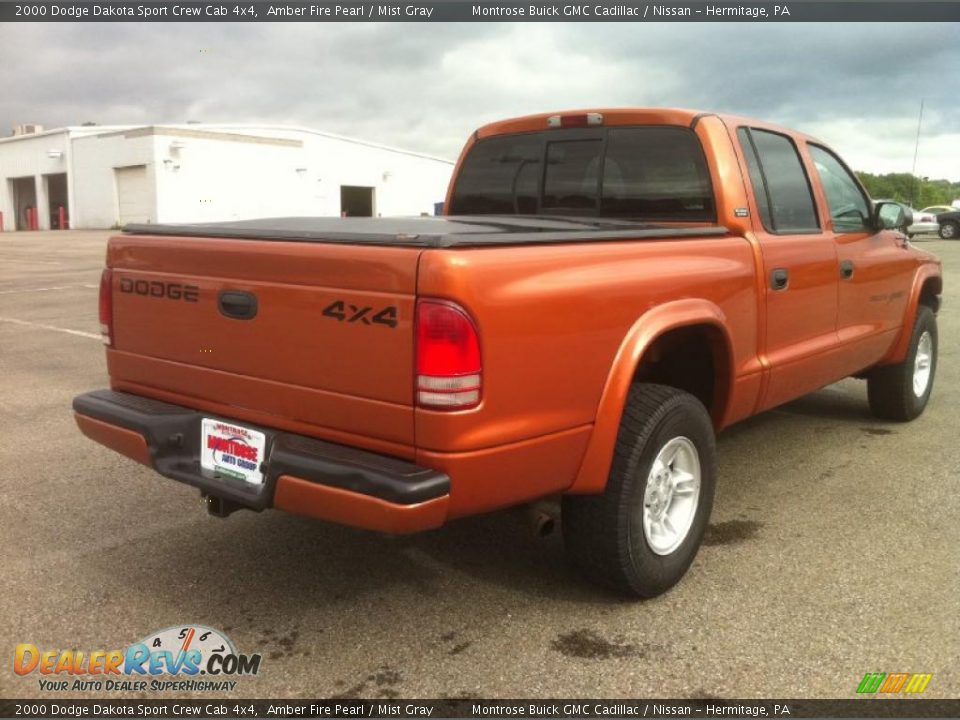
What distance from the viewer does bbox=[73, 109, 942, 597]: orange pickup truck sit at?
99.7 inches

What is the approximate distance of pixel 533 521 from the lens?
3.02 metres

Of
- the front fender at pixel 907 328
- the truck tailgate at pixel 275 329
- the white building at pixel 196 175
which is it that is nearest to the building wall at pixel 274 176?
the white building at pixel 196 175

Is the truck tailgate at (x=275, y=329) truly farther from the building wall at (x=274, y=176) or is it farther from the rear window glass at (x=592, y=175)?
the building wall at (x=274, y=176)

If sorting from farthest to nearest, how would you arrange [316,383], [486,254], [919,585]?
[919,585], [316,383], [486,254]

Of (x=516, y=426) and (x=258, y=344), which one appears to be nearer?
(x=516, y=426)

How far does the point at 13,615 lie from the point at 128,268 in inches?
50.8

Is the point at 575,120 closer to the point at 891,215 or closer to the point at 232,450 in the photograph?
the point at 891,215

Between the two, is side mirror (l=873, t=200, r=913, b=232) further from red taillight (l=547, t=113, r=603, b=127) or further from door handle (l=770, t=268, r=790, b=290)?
red taillight (l=547, t=113, r=603, b=127)

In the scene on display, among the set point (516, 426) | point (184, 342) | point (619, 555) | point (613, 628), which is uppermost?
point (184, 342)

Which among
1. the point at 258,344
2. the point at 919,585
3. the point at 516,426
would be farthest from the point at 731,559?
the point at 258,344

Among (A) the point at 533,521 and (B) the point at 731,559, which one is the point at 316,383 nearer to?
(A) the point at 533,521

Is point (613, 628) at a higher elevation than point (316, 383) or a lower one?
lower

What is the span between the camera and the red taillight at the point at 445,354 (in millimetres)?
Answer: 2475

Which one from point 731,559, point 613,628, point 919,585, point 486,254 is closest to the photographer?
point 486,254
